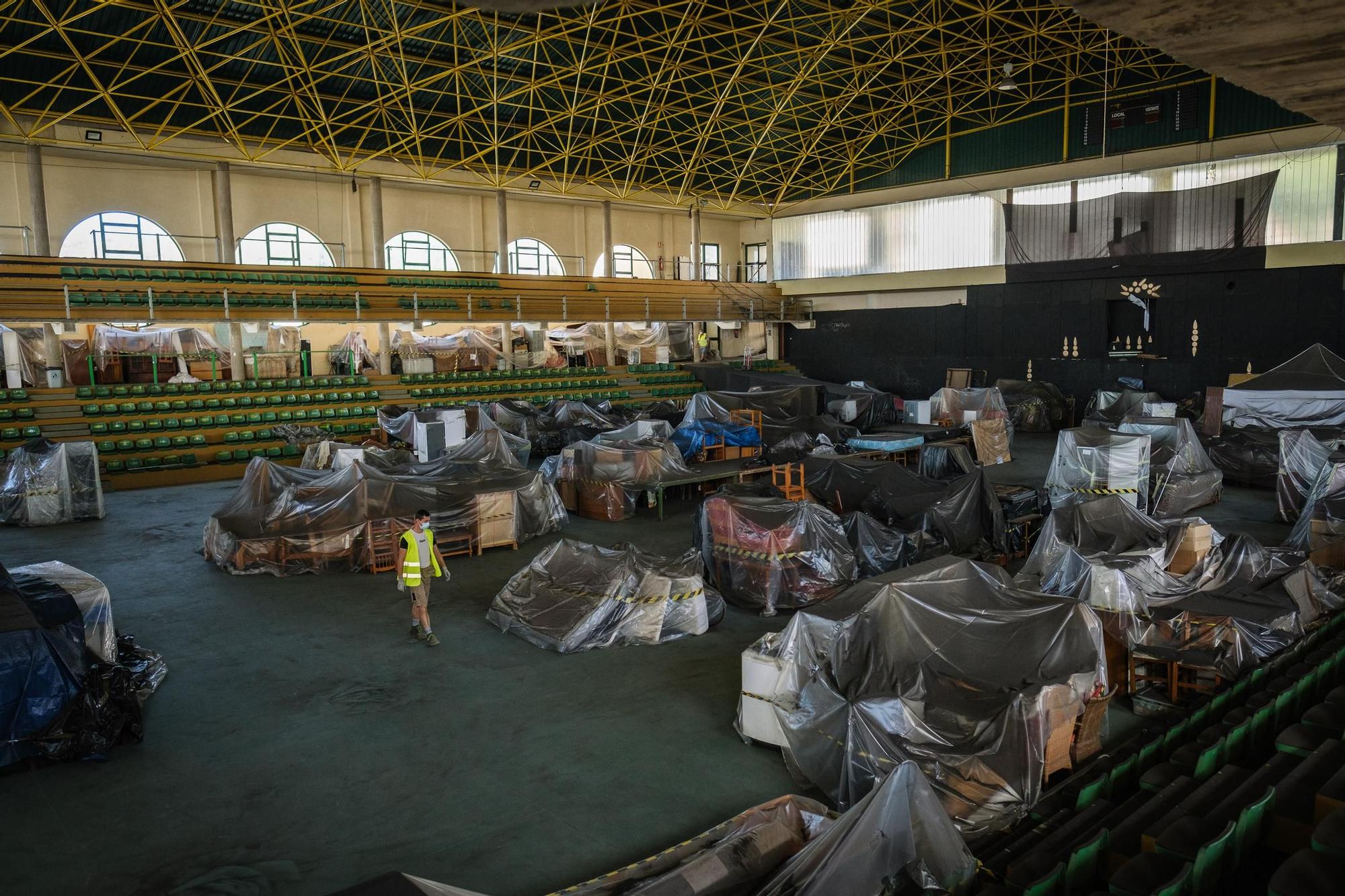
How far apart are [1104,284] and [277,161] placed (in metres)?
25.7

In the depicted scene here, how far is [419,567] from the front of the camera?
891 centimetres

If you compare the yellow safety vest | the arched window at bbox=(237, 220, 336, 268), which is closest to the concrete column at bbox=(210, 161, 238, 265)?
the arched window at bbox=(237, 220, 336, 268)

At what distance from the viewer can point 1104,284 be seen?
2781cm

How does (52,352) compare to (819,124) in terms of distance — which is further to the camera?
(819,124)

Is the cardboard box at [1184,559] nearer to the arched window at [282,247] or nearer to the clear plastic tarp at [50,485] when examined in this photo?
the clear plastic tarp at [50,485]

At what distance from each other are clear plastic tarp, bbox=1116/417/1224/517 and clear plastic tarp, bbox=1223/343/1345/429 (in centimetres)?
456

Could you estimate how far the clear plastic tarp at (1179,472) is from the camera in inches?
566

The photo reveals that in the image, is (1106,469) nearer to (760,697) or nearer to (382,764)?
(760,697)

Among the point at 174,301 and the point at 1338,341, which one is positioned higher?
the point at 174,301

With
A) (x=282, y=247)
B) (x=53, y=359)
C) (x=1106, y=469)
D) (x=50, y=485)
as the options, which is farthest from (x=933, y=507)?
(x=282, y=247)

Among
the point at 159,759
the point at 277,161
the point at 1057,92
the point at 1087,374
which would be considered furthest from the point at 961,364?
the point at 159,759

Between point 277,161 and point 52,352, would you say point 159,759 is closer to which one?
→ point 52,352

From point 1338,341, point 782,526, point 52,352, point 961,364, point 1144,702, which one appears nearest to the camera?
point 1144,702

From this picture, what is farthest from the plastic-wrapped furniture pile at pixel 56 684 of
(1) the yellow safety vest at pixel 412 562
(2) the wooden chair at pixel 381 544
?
(2) the wooden chair at pixel 381 544
